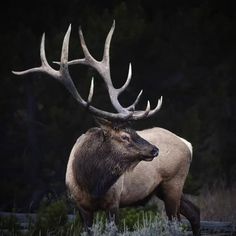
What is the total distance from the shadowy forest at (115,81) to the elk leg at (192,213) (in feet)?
14.2

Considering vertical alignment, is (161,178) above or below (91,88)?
below

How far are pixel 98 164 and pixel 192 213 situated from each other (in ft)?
5.09

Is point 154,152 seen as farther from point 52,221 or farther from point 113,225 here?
point 52,221

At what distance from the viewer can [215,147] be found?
18.2 m

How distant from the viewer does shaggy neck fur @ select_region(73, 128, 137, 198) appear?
338 inches

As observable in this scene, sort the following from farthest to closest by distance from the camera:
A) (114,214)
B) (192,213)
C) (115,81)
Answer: (115,81) → (192,213) → (114,214)

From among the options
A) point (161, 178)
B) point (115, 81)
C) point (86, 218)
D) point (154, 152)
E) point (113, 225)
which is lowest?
point (86, 218)

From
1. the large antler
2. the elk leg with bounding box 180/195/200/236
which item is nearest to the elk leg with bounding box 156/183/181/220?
the elk leg with bounding box 180/195/200/236

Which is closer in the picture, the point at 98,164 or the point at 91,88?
the point at 91,88

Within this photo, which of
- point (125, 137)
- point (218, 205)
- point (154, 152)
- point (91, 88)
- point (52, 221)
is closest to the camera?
point (154, 152)

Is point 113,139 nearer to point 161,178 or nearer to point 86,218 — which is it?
point 86,218

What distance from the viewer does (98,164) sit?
28.6 ft

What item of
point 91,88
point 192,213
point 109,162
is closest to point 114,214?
point 109,162

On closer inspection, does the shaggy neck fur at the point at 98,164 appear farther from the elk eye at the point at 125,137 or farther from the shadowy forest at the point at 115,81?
the shadowy forest at the point at 115,81
